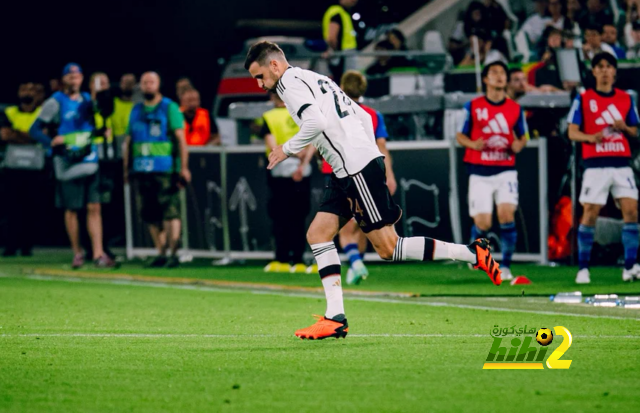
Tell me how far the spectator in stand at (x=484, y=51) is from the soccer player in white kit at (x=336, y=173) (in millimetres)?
10544

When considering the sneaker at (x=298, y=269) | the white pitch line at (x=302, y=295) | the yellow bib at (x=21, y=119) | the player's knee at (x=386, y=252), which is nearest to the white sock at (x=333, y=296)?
the player's knee at (x=386, y=252)

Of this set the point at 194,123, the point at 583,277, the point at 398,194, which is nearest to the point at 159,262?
the point at 194,123

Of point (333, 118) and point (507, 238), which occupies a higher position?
point (333, 118)

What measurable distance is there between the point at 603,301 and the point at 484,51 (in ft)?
31.3

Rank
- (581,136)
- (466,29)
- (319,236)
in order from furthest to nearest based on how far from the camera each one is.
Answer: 1. (466,29)
2. (581,136)
3. (319,236)

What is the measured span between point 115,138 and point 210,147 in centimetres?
145

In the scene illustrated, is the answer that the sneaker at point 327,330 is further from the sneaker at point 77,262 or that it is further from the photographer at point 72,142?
the sneaker at point 77,262

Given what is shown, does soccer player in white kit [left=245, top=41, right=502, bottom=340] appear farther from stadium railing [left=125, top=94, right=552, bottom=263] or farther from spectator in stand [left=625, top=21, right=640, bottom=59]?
spectator in stand [left=625, top=21, right=640, bottom=59]

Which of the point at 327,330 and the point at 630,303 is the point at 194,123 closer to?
the point at 630,303

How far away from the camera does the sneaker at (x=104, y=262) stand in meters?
15.2

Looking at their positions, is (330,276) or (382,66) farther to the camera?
(382,66)

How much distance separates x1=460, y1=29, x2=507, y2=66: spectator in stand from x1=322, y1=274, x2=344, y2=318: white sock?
10.9m

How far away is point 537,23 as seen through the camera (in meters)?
19.5

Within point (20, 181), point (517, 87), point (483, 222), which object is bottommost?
point (483, 222)
